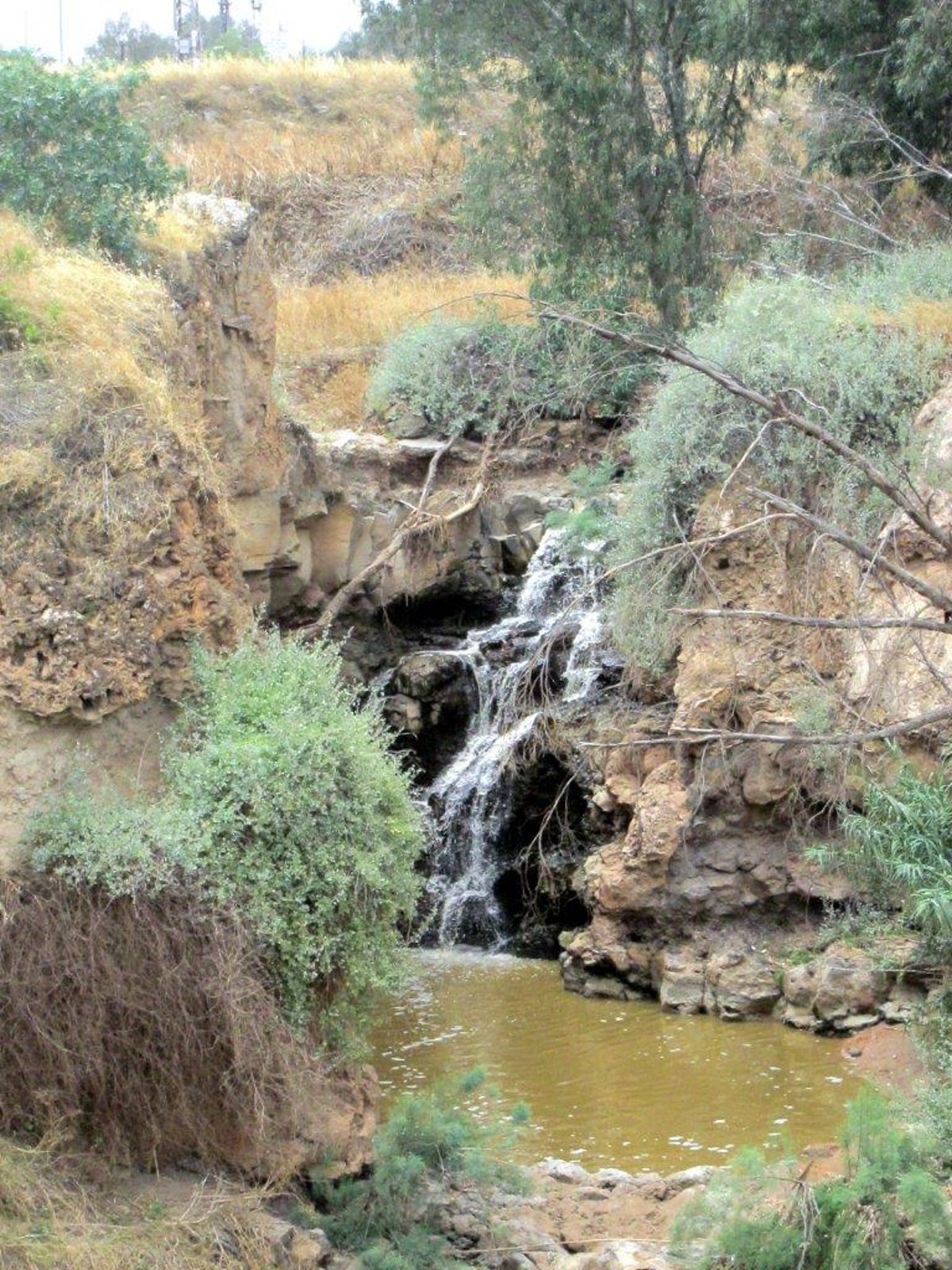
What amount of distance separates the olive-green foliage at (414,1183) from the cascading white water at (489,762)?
5173mm

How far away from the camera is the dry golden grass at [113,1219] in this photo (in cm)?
607

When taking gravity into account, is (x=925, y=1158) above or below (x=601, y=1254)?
above

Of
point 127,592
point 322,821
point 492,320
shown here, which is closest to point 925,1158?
point 322,821

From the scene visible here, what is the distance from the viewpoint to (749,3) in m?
16.9

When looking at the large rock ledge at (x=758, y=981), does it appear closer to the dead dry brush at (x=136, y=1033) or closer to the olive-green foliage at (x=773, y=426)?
the olive-green foliage at (x=773, y=426)

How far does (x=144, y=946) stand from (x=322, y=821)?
1.02 metres

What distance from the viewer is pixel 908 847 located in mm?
10133

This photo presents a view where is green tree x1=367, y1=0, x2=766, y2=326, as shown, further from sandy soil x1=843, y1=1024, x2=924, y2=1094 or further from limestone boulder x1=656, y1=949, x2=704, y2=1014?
sandy soil x1=843, y1=1024, x2=924, y2=1094

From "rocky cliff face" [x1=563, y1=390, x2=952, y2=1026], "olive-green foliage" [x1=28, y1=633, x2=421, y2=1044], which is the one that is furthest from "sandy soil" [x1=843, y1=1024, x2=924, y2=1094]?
"olive-green foliage" [x1=28, y1=633, x2=421, y2=1044]

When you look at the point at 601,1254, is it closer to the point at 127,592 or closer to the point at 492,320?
the point at 127,592

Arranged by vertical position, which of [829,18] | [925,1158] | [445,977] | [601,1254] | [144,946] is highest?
[829,18]

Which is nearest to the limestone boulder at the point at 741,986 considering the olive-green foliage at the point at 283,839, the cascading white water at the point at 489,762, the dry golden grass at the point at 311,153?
the cascading white water at the point at 489,762

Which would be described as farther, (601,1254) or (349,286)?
(349,286)

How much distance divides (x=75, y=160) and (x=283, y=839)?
6.70 metres
